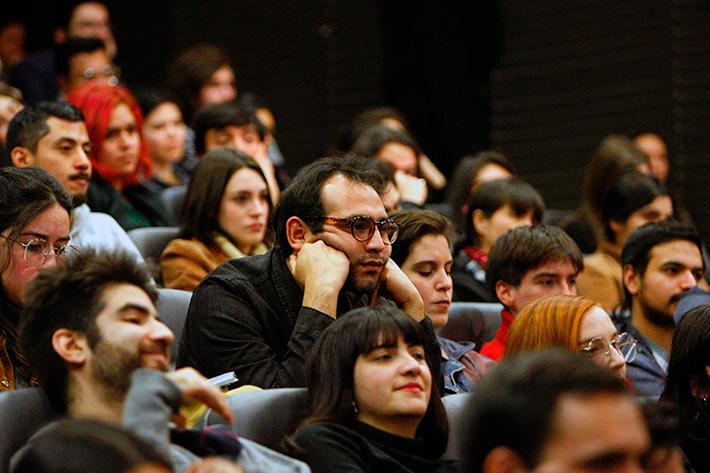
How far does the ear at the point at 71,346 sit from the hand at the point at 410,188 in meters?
2.73

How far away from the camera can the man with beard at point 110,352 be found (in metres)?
2.37

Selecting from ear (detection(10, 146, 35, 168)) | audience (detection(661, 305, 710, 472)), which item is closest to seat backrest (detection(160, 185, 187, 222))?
ear (detection(10, 146, 35, 168))

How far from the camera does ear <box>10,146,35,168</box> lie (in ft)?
14.2

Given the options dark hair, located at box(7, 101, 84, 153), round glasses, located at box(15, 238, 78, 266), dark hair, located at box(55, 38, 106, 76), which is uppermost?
dark hair, located at box(55, 38, 106, 76)

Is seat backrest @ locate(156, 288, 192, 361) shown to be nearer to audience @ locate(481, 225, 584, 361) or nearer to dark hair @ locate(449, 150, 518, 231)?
audience @ locate(481, 225, 584, 361)

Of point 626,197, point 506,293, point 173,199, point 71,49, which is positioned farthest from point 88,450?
point 71,49

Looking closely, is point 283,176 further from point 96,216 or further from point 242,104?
point 96,216

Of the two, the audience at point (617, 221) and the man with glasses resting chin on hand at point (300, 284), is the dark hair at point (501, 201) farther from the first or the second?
the man with glasses resting chin on hand at point (300, 284)

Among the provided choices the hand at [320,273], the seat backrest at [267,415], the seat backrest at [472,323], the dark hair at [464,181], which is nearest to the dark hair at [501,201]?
the dark hair at [464,181]

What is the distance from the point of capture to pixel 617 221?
526 centimetres

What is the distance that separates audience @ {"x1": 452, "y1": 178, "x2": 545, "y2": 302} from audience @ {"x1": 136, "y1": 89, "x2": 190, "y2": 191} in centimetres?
165

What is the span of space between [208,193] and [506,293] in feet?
3.56

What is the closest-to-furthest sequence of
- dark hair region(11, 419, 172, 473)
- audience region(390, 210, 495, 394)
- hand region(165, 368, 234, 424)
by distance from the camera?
1. dark hair region(11, 419, 172, 473)
2. hand region(165, 368, 234, 424)
3. audience region(390, 210, 495, 394)

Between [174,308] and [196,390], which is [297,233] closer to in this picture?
[174,308]
